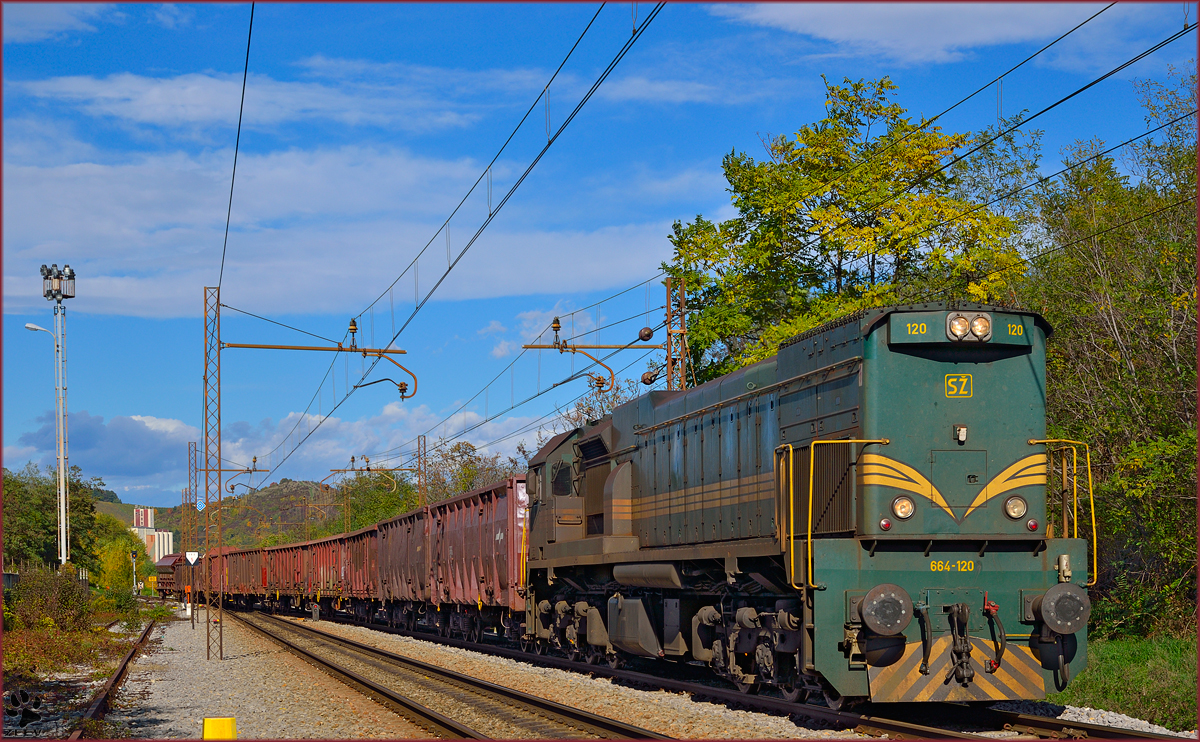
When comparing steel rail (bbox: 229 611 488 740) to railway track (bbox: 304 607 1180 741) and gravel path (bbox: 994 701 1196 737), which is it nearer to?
railway track (bbox: 304 607 1180 741)

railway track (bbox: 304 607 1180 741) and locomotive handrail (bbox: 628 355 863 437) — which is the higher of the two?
locomotive handrail (bbox: 628 355 863 437)

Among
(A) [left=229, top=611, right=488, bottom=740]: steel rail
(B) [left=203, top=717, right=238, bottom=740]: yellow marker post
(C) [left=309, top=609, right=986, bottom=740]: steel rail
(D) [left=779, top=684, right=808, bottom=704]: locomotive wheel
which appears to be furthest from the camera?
(D) [left=779, top=684, right=808, bottom=704]: locomotive wheel

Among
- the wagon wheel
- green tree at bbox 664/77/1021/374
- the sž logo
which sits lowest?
the wagon wheel

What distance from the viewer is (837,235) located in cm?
2361

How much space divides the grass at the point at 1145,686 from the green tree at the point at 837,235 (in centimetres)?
955

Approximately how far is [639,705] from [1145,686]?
6017 mm

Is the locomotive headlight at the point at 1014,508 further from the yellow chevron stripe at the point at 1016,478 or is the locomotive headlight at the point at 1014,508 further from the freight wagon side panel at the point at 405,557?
the freight wagon side panel at the point at 405,557

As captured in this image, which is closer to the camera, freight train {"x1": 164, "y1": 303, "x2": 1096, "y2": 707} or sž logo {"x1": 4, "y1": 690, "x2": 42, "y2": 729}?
freight train {"x1": 164, "y1": 303, "x2": 1096, "y2": 707}

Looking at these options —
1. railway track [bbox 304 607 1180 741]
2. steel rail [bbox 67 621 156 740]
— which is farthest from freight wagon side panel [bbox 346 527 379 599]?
railway track [bbox 304 607 1180 741]

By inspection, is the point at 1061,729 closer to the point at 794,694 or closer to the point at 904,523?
the point at 904,523

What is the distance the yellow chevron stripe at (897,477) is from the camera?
10.8 meters

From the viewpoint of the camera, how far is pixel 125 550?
13212 centimetres

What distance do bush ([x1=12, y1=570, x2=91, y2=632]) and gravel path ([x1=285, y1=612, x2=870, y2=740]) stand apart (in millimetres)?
11513

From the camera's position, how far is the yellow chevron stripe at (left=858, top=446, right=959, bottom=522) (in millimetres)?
10807
